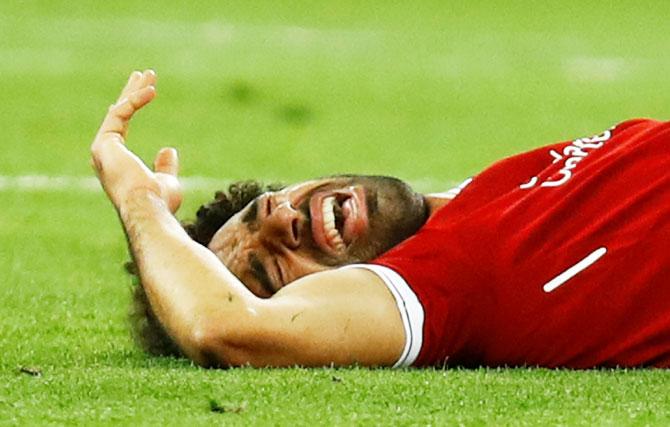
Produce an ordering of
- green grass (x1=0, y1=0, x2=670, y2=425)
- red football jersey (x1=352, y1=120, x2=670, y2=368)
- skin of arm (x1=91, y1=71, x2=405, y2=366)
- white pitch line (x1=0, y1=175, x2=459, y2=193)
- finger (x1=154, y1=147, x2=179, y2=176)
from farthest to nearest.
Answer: white pitch line (x1=0, y1=175, x2=459, y2=193) < finger (x1=154, y1=147, x2=179, y2=176) < red football jersey (x1=352, y1=120, x2=670, y2=368) < skin of arm (x1=91, y1=71, x2=405, y2=366) < green grass (x1=0, y1=0, x2=670, y2=425)

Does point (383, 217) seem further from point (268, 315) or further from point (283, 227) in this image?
point (268, 315)

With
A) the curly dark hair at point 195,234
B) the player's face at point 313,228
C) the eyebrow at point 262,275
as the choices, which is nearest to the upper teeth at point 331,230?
the player's face at point 313,228

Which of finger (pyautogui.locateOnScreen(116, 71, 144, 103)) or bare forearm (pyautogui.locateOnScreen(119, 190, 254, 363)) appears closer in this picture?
bare forearm (pyautogui.locateOnScreen(119, 190, 254, 363))

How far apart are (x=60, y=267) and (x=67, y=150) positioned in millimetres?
3321

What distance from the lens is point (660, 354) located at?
16.6 ft

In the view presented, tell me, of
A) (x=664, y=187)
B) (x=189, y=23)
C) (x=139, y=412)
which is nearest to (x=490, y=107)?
(x=189, y=23)

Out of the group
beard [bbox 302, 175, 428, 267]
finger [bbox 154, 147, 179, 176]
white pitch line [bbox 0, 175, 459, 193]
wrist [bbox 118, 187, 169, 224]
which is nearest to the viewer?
wrist [bbox 118, 187, 169, 224]

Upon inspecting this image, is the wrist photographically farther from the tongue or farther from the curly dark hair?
the tongue

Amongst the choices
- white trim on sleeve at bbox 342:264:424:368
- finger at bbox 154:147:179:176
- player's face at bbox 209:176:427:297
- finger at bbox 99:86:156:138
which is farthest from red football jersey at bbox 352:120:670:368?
finger at bbox 99:86:156:138

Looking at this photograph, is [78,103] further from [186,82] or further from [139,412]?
[139,412]

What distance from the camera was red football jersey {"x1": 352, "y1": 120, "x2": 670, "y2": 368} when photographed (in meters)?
4.95

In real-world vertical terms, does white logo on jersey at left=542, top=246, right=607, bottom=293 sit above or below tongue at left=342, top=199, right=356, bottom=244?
below

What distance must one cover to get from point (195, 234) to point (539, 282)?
1.09 m

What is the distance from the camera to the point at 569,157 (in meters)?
5.55
